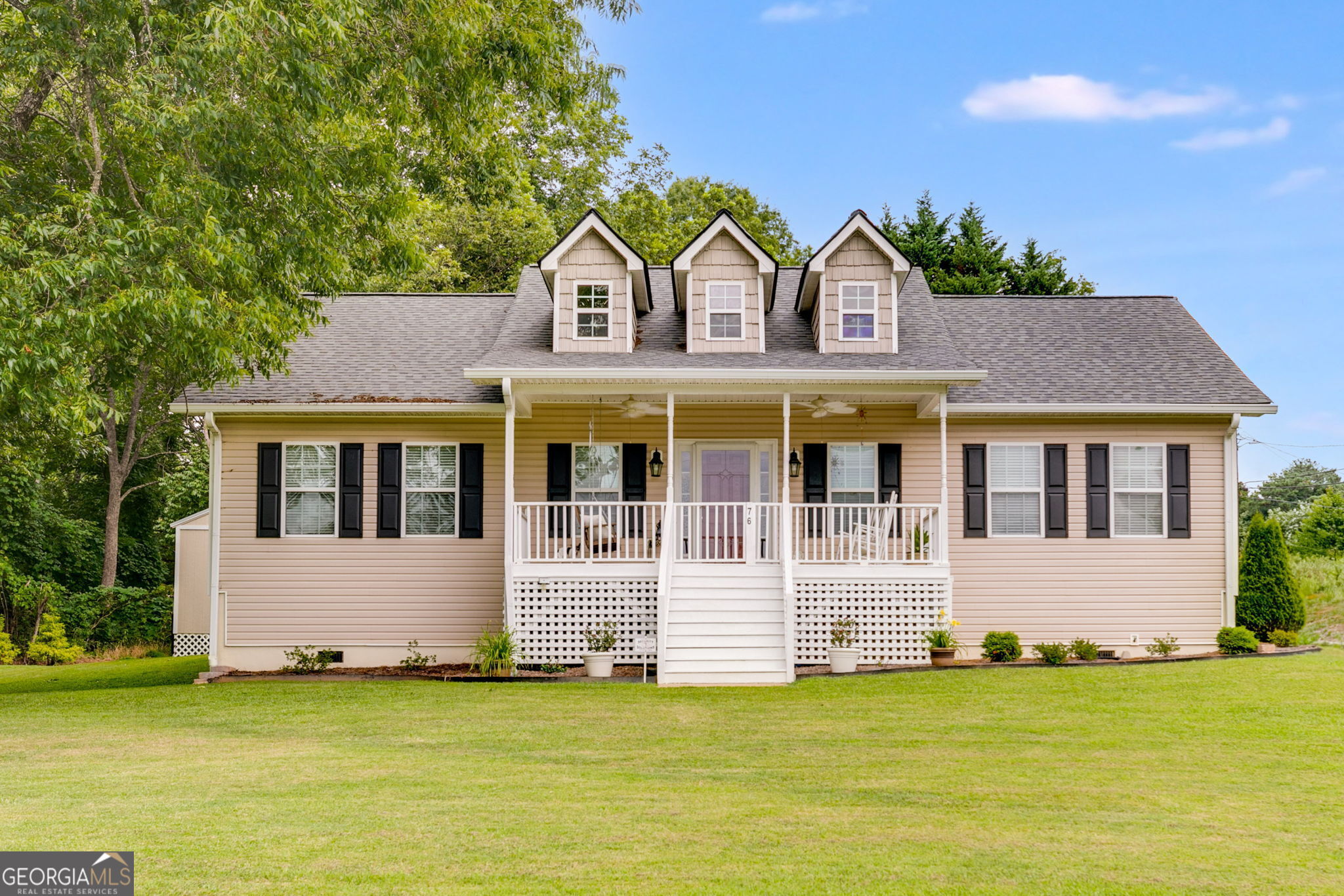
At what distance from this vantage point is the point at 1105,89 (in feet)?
82.2

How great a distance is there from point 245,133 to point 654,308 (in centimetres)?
680

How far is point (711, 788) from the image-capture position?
275 inches

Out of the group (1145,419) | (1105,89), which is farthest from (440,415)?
(1105,89)

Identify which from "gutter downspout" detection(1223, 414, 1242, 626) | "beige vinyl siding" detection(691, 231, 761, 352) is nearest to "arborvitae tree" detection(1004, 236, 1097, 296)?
"gutter downspout" detection(1223, 414, 1242, 626)

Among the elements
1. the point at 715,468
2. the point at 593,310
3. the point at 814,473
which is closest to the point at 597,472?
the point at 715,468

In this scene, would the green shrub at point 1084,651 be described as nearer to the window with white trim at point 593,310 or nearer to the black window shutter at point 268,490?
the window with white trim at point 593,310

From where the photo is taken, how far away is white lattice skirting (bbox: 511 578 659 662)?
13.6m

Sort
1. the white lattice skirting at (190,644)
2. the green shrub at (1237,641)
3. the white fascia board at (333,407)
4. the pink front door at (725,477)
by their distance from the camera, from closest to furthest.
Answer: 1. the green shrub at (1237,641)
2. the white fascia board at (333,407)
3. the pink front door at (725,477)
4. the white lattice skirting at (190,644)

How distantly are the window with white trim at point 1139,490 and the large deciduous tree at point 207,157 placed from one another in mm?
9355

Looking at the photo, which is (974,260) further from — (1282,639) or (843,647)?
(843,647)

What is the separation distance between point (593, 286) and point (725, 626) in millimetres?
5235

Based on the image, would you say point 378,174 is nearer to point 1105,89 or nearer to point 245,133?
point 245,133

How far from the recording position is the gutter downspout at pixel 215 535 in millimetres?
14648

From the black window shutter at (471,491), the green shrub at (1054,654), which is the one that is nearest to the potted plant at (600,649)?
the black window shutter at (471,491)
